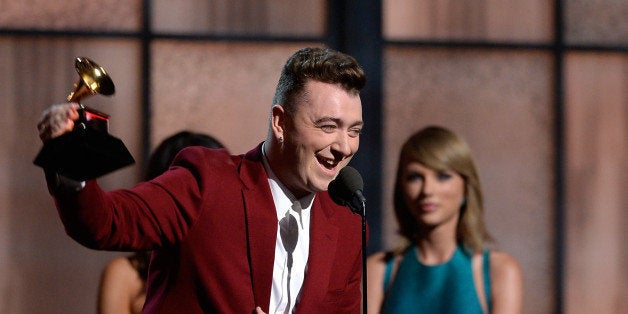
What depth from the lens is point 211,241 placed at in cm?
223

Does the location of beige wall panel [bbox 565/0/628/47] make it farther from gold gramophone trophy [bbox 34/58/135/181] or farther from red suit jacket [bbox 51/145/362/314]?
gold gramophone trophy [bbox 34/58/135/181]

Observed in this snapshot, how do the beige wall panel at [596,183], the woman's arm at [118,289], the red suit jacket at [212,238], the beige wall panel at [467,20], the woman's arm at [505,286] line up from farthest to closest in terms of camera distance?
the beige wall panel at [596,183] → the beige wall panel at [467,20] → the woman's arm at [505,286] → the woman's arm at [118,289] → the red suit jacket at [212,238]

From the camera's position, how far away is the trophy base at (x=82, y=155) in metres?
1.78

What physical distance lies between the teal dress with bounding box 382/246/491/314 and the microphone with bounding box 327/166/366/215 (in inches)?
53.3

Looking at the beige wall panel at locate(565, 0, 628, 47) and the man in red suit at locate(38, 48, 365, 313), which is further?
the beige wall panel at locate(565, 0, 628, 47)

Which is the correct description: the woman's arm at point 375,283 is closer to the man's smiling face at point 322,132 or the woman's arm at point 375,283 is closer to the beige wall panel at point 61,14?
the man's smiling face at point 322,132

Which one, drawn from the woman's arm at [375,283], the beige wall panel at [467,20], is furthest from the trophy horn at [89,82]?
the beige wall panel at [467,20]

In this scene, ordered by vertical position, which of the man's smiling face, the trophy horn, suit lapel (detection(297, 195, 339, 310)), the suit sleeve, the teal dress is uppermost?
the trophy horn

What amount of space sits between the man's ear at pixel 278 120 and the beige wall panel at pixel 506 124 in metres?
1.82

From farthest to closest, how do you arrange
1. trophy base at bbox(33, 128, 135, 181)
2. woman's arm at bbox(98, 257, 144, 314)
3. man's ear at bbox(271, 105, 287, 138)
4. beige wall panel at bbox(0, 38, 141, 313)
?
beige wall panel at bbox(0, 38, 141, 313), woman's arm at bbox(98, 257, 144, 314), man's ear at bbox(271, 105, 287, 138), trophy base at bbox(33, 128, 135, 181)

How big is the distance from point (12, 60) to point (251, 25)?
96 cm

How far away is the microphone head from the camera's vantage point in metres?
2.13

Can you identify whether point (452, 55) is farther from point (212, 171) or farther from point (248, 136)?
point (212, 171)

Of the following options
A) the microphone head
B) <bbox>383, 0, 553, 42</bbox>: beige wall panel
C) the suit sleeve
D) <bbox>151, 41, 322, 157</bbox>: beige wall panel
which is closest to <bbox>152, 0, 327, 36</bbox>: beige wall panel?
<bbox>151, 41, 322, 157</bbox>: beige wall panel
